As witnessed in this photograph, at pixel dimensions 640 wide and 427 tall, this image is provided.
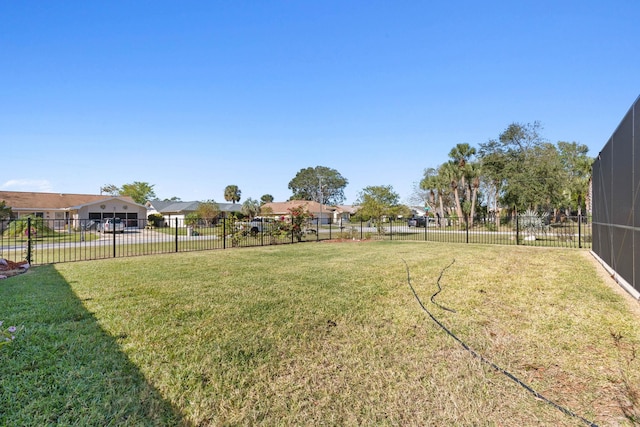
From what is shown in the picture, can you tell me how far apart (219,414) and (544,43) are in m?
13.6

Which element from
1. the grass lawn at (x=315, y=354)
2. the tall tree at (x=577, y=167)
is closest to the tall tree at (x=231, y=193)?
the tall tree at (x=577, y=167)

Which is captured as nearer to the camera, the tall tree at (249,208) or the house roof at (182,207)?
the house roof at (182,207)

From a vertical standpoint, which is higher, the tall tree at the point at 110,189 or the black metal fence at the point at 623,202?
the tall tree at the point at 110,189

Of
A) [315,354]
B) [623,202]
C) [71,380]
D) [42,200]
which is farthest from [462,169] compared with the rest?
[42,200]

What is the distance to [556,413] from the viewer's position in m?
1.96

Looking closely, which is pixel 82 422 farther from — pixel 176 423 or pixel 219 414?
pixel 219 414

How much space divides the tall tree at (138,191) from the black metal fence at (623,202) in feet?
201

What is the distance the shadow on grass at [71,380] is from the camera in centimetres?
188

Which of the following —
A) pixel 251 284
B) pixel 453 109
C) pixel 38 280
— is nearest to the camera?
pixel 251 284

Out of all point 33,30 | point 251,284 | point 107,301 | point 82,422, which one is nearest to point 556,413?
point 82,422

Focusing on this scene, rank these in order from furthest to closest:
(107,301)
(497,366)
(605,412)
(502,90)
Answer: (502,90)
(107,301)
(497,366)
(605,412)

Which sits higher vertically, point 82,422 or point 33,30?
point 33,30

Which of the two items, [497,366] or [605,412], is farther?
[497,366]

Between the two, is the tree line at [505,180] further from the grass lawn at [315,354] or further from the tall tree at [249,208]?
the grass lawn at [315,354]
